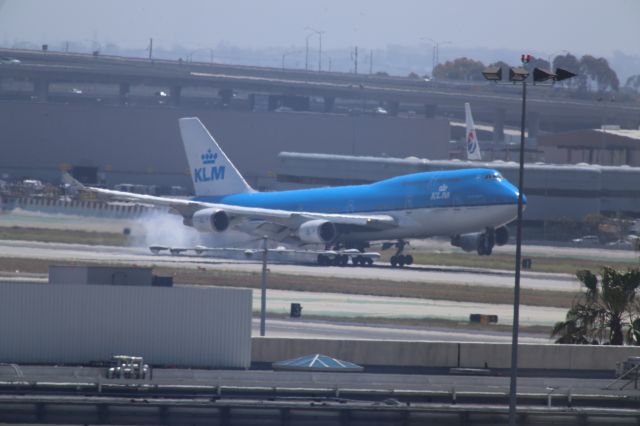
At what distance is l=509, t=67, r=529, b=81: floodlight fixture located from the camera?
29.2 metres

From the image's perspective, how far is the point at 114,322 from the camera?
3628 cm

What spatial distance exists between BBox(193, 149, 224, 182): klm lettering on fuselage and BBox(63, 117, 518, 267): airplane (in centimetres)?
242

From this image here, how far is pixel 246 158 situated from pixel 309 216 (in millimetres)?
71047

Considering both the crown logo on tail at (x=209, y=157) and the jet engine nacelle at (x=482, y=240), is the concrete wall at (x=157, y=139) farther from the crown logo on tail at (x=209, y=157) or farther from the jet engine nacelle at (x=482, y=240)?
the jet engine nacelle at (x=482, y=240)

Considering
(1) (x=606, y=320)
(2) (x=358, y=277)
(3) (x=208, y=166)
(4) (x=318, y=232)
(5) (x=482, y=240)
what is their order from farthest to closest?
1. (3) (x=208, y=166)
2. (5) (x=482, y=240)
3. (4) (x=318, y=232)
4. (2) (x=358, y=277)
5. (1) (x=606, y=320)

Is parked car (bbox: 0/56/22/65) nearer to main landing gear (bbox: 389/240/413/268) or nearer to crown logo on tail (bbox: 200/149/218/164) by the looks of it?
crown logo on tail (bbox: 200/149/218/164)

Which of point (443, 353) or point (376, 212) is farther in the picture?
point (376, 212)

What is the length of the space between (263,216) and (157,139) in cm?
6999

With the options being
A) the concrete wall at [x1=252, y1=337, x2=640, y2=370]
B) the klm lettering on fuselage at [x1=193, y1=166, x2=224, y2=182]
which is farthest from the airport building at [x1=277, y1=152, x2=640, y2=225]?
the concrete wall at [x1=252, y1=337, x2=640, y2=370]

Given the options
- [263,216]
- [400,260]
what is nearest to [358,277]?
[400,260]

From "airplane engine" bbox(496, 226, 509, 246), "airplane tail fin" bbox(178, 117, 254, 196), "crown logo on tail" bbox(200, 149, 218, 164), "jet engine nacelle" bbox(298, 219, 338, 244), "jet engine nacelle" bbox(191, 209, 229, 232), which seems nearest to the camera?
"jet engine nacelle" bbox(298, 219, 338, 244)

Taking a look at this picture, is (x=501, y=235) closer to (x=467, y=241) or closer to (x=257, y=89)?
(x=467, y=241)

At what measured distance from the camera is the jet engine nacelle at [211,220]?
269 ft

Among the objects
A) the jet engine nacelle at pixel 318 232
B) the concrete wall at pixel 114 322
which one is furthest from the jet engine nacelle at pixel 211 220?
the concrete wall at pixel 114 322
